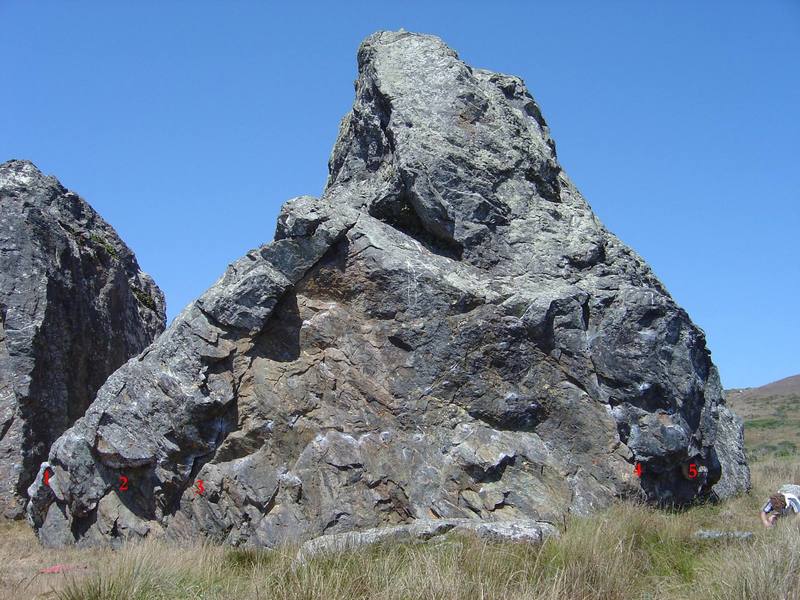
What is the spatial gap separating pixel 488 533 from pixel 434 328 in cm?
335

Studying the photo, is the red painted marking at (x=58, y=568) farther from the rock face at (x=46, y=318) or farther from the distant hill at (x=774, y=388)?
the distant hill at (x=774, y=388)

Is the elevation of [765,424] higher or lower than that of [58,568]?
higher

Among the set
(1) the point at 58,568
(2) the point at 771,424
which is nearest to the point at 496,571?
(1) the point at 58,568

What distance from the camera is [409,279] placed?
11188 millimetres

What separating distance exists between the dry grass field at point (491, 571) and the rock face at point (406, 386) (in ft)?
4.48

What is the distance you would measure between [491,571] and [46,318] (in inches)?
396

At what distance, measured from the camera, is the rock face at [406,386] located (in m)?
10.4

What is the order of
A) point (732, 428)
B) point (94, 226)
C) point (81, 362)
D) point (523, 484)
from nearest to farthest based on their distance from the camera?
point (523, 484) < point (732, 428) < point (81, 362) < point (94, 226)

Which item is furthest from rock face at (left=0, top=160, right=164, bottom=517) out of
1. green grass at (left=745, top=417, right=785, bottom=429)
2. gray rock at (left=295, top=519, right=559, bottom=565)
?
green grass at (left=745, top=417, right=785, bottom=429)

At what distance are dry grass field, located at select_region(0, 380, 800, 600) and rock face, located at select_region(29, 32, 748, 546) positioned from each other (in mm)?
1365

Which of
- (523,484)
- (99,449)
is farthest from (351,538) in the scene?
(99,449)

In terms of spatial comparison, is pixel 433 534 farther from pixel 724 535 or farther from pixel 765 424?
pixel 765 424

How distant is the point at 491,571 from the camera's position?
7219mm

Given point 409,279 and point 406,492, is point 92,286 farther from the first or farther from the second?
point 406,492
